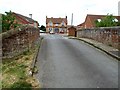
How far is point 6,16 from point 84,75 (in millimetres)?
23510

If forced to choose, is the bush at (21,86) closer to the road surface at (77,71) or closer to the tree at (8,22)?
the road surface at (77,71)

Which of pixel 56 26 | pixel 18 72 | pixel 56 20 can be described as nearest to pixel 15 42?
pixel 18 72

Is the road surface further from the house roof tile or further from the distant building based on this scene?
the house roof tile

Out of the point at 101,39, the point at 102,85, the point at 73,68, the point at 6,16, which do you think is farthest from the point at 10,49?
the point at 6,16

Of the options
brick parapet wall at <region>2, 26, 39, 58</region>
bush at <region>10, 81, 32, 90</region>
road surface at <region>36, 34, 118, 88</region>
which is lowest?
bush at <region>10, 81, 32, 90</region>

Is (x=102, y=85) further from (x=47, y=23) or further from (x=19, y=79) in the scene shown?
(x=47, y=23)

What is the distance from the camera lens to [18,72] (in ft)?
33.2

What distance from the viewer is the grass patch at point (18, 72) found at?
8.36 m

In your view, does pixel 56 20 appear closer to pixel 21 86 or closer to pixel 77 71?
pixel 77 71

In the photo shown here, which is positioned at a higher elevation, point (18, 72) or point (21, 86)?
point (18, 72)

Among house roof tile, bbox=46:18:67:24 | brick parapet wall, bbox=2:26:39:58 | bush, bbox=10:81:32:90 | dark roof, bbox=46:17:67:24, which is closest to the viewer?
bush, bbox=10:81:32:90

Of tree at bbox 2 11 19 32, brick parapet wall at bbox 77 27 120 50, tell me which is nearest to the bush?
brick parapet wall at bbox 77 27 120 50

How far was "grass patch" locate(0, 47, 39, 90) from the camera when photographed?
27.4 ft

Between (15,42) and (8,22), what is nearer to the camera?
(15,42)
